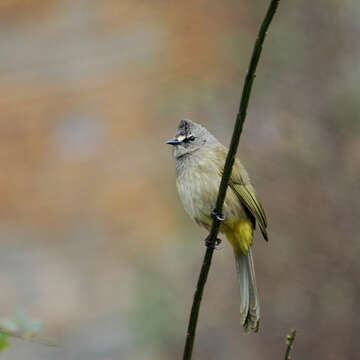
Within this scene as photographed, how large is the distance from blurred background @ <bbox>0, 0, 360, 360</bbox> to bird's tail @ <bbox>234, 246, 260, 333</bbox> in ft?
5.86

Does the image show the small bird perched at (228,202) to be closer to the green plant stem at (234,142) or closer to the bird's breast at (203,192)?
the bird's breast at (203,192)

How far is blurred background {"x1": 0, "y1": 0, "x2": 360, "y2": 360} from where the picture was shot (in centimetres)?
541

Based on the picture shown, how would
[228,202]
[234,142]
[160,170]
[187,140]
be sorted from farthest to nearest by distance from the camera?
1. [160,170]
2. [187,140]
3. [228,202]
4. [234,142]

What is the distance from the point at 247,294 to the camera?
135 inches

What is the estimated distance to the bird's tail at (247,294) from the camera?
129 inches

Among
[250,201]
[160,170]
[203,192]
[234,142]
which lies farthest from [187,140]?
[160,170]

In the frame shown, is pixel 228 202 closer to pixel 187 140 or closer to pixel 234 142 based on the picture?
pixel 187 140

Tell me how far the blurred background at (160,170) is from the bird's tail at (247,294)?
1.79 m

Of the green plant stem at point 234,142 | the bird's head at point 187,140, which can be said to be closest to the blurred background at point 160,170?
the bird's head at point 187,140

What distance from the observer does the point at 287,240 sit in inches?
215

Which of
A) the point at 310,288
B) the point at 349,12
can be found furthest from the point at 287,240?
the point at 349,12

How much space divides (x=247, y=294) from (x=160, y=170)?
3.27 m

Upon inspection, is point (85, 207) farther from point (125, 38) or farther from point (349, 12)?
point (349, 12)

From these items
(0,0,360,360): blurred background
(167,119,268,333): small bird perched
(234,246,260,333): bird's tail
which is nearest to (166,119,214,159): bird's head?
(167,119,268,333): small bird perched
